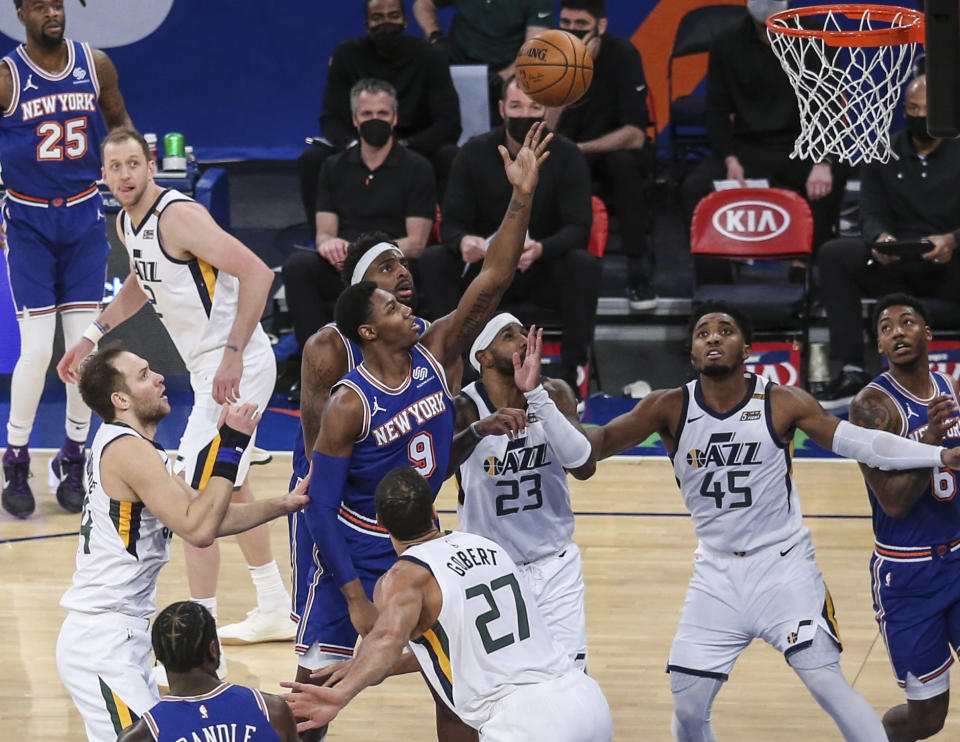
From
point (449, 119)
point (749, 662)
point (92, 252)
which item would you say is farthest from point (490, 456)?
point (449, 119)

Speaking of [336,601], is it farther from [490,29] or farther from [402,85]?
[490,29]

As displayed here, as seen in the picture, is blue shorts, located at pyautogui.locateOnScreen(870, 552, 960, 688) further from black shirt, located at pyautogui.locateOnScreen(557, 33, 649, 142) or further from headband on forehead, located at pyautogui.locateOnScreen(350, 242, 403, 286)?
black shirt, located at pyautogui.locateOnScreen(557, 33, 649, 142)

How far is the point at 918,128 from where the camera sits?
899 centimetres

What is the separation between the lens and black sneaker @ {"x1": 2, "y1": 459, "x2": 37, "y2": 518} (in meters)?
8.20

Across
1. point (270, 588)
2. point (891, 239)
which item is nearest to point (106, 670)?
point (270, 588)

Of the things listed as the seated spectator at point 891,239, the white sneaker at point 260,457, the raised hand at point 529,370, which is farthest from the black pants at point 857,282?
the raised hand at point 529,370

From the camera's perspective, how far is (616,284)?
11156mm

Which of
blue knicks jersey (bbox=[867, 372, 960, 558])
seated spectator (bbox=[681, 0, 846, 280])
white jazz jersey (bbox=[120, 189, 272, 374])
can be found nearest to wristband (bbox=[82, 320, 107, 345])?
white jazz jersey (bbox=[120, 189, 272, 374])

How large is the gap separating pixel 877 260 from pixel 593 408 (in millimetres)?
1999

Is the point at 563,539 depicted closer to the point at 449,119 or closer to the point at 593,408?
the point at 593,408

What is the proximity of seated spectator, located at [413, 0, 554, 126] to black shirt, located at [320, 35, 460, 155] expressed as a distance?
53 centimetres

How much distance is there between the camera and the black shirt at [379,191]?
9.58 metres

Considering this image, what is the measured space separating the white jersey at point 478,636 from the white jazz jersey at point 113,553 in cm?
103

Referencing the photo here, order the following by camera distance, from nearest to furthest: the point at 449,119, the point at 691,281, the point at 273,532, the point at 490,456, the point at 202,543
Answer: the point at 202,543, the point at 490,456, the point at 273,532, the point at 449,119, the point at 691,281
